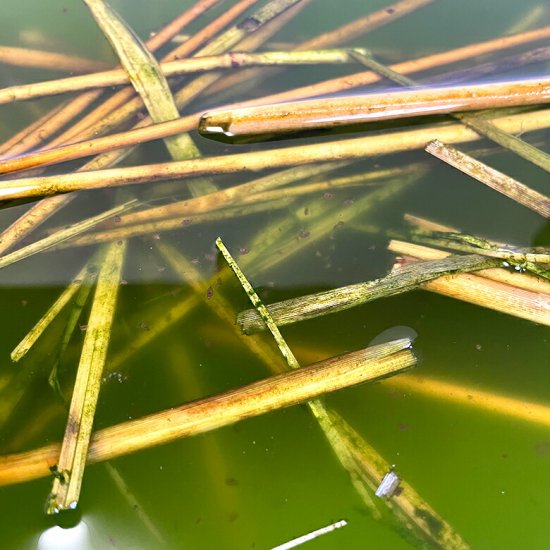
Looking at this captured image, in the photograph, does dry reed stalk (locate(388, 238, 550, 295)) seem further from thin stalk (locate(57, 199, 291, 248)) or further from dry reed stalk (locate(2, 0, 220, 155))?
dry reed stalk (locate(2, 0, 220, 155))

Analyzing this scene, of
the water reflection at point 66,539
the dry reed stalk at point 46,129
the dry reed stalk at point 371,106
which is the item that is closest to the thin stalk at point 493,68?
the dry reed stalk at point 371,106

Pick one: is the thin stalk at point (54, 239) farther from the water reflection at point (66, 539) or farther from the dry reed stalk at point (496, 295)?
the dry reed stalk at point (496, 295)

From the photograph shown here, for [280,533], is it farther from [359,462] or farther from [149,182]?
[149,182]

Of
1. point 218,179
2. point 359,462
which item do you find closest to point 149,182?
point 218,179

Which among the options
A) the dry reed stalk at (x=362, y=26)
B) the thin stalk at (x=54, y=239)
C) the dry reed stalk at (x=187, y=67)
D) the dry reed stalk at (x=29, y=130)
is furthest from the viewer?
the dry reed stalk at (x=362, y=26)

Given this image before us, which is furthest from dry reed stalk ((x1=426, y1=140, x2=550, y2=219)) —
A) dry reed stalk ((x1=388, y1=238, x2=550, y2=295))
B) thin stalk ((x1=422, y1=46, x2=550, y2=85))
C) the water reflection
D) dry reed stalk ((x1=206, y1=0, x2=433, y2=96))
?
the water reflection

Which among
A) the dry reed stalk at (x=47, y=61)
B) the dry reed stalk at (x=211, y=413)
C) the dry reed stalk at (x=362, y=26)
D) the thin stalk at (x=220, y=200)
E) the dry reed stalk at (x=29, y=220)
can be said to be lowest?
the dry reed stalk at (x=211, y=413)

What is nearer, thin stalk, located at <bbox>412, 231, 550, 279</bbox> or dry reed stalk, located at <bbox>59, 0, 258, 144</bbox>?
thin stalk, located at <bbox>412, 231, 550, 279</bbox>
